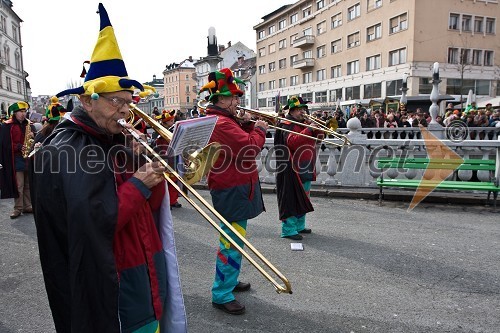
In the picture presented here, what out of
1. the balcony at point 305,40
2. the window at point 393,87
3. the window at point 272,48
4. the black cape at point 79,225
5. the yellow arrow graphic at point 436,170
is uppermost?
the window at point 272,48

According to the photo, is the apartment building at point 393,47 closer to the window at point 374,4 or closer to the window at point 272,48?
the window at point 374,4

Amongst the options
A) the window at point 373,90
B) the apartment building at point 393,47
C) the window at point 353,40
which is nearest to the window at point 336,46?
the apartment building at point 393,47

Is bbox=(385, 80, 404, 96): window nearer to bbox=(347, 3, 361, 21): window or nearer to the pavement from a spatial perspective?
bbox=(347, 3, 361, 21): window

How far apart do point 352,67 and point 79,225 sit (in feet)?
149

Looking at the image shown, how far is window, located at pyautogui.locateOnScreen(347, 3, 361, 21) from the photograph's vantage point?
42.1 metres

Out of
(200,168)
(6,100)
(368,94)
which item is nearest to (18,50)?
(6,100)

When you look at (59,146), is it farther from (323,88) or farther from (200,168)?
(323,88)

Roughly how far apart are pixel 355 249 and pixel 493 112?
12.8 meters

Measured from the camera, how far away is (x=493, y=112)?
48.9 ft

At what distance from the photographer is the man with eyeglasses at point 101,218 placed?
172cm

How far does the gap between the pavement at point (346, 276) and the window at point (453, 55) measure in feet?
114

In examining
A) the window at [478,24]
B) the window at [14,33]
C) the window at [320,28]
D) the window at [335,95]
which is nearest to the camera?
the window at [478,24]

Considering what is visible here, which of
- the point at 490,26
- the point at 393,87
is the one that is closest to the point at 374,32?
the point at 393,87

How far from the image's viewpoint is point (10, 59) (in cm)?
6091
